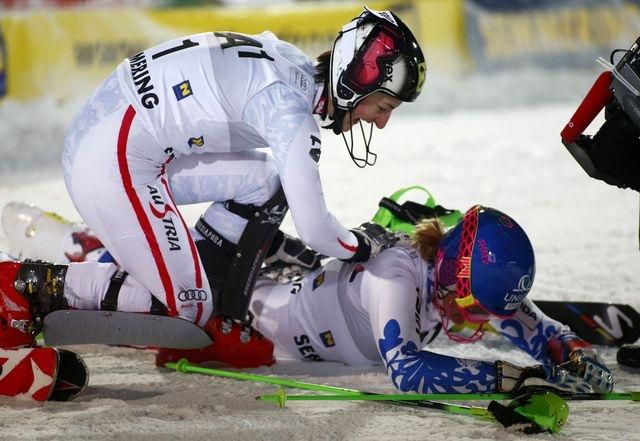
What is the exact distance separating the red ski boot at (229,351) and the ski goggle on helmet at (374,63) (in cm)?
111

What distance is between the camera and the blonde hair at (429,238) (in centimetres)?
415

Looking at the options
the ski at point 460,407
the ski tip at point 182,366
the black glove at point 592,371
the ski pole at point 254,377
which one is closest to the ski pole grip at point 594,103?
the black glove at point 592,371

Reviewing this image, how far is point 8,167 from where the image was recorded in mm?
8891

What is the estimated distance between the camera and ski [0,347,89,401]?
3.80 metres

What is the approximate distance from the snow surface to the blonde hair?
0.57 meters

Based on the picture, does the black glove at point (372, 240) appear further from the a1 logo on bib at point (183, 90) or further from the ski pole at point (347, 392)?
the a1 logo on bib at point (183, 90)

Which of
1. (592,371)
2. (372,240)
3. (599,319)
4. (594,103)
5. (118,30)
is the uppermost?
(118,30)

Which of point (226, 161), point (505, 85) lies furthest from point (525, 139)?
point (226, 161)

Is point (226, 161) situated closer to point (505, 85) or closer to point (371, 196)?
point (371, 196)

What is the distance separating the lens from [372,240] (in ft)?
14.2

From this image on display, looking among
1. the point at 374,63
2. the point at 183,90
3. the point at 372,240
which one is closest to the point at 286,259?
the point at 372,240

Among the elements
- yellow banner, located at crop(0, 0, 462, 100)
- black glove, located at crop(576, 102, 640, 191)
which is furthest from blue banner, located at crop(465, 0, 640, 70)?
black glove, located at crop(576, 102, 640, 191)

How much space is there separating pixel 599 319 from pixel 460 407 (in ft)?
4.77

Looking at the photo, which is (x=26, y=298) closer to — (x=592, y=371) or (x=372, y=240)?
(x=372, y=240)
